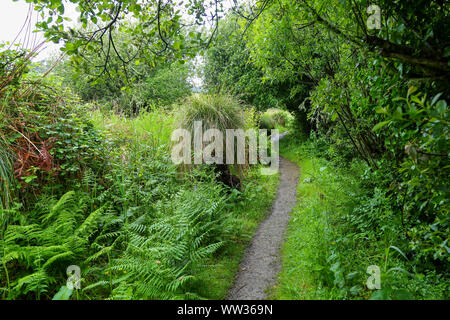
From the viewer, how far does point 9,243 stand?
116 inches

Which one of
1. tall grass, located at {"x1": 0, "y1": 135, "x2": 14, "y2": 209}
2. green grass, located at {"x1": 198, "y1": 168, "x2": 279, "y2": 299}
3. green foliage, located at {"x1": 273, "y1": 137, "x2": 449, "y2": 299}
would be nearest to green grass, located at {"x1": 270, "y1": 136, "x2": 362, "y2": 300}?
green foliage, located at {"x1": 273, "y1": 137, "x2": 449, "y2": 299}

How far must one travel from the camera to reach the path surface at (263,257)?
3.04 m

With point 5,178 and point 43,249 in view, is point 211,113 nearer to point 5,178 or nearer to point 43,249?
point 5,178

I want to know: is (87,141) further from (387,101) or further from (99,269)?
(387,101)

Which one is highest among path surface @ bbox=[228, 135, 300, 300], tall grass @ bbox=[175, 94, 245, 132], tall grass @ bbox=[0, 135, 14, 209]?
tall grass @ bbox=[175, 94, 245, 132]

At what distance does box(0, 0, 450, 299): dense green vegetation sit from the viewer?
2.02 meters

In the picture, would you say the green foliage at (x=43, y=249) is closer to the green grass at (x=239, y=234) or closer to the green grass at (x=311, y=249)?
the green grass at (x=239, y=234)

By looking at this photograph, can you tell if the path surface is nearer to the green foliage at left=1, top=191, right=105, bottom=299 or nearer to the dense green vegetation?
the dense green vegetation

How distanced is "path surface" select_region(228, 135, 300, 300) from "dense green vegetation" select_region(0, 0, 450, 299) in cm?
16

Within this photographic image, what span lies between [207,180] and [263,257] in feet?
6.56

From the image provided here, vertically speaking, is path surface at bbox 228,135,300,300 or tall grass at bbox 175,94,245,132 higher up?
tall grass at bbox 175,94,245,132

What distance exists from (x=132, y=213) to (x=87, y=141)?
1509mm

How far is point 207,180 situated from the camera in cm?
529

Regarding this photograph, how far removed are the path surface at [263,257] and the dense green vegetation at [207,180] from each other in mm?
160
